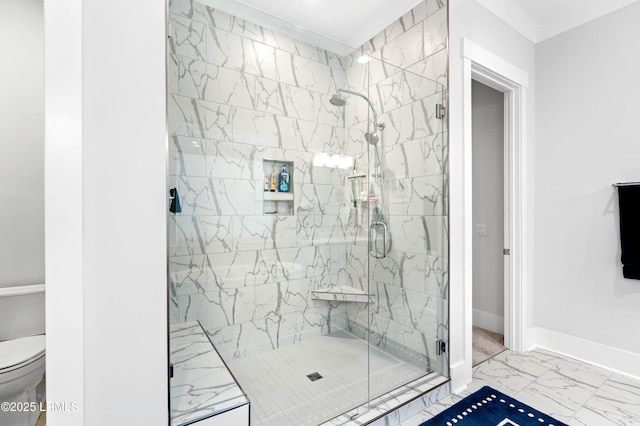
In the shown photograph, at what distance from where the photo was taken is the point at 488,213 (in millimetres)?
3057

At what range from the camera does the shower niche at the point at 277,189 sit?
1.83 m

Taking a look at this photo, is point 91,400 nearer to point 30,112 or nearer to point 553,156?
point 30,112

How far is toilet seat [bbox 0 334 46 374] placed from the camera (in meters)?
1.12

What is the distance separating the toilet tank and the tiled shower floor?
98cm

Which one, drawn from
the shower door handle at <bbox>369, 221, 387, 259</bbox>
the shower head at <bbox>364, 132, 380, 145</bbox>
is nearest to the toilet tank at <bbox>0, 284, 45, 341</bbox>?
the shower door handle at <bbox>369, 221, 387, 259</bbox>

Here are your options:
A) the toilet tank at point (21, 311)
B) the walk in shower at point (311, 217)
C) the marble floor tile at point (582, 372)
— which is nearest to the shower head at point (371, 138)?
the walk in shower at point (311, 217)

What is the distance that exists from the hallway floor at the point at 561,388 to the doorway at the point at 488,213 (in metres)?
0.54

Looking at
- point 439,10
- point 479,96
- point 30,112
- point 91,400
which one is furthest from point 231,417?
point 479,96

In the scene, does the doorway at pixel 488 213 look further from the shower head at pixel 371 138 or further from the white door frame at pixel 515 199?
the shower head at pixel 371 138

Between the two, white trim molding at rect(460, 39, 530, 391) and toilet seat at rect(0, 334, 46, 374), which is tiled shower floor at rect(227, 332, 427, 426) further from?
white trim molding at rect(460, 39, 530, 391)

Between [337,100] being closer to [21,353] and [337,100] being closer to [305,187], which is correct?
[305,187]

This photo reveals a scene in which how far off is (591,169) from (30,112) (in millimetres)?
3602

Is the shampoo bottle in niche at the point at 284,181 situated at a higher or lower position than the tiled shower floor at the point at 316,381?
higher

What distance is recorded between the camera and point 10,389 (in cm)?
114
